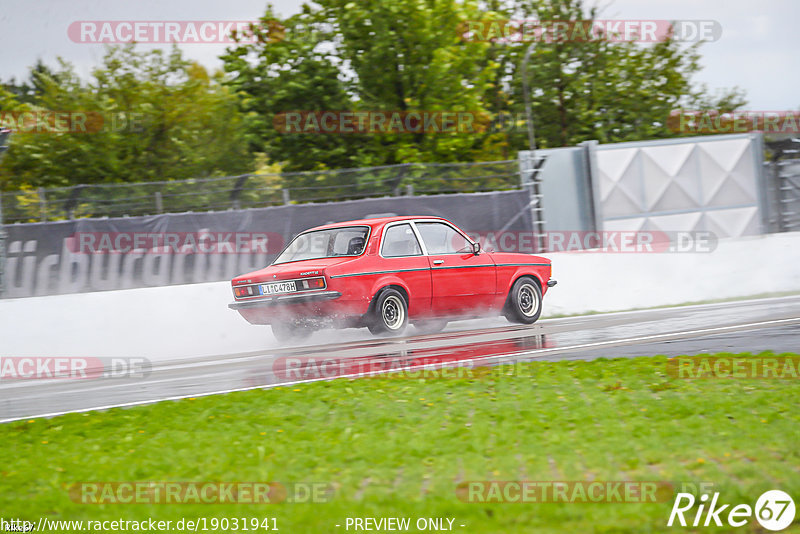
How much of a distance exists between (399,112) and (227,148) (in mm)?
11736

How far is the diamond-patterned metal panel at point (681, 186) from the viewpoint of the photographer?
18859 millimetres

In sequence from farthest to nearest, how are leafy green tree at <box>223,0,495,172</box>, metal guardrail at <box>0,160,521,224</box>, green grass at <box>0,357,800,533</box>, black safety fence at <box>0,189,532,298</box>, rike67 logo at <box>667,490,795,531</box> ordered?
1. leafy green tree at <box>223,0,495,172</box>
2. metal guardrail at <box>0,160,521,224</box>
3. black safety fence at <box>0,189,532,298</box>
4. green grass at <box>0,357,800,533</box>
5. rike67 logo at <box>667,490,795,531</box>

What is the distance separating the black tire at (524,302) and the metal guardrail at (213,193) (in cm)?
341

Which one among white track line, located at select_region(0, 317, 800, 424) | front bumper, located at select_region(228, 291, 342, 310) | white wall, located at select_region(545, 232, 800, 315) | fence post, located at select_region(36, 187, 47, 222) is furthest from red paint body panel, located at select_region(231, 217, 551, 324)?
fence post, located at select_region(36, 187, 47, 222)

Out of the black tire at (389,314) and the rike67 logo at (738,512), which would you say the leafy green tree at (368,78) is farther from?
the rike67 logo at (738,512)

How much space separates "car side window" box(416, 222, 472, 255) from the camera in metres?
11.3

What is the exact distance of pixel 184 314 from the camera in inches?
455

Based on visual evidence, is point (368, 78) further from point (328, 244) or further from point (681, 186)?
point (328, 244)

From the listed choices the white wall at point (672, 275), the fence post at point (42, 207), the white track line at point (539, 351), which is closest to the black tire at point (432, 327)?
the white wall at point (672, 275)

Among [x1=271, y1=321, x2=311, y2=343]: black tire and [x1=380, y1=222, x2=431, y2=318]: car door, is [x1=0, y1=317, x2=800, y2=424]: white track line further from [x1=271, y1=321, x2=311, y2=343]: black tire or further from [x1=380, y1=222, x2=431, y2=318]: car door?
[x1=271, y1=321, x2=311, y2=343]: black tire

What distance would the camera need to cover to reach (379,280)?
10.4 m

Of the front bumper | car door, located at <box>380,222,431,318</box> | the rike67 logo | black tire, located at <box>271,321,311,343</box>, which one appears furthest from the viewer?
black tire, located at <box>271,321,311,343</box>

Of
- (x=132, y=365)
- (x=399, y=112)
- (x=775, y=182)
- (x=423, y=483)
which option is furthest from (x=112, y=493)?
(x=399, y=112)

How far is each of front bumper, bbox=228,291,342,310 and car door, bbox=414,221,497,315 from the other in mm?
1707
